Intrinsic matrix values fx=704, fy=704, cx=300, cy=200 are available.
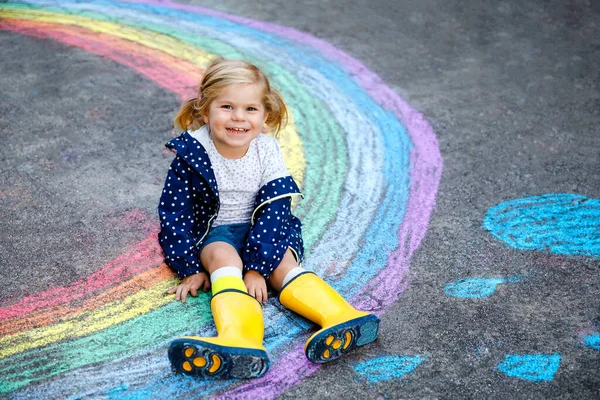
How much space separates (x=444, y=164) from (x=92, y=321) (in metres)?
1.80

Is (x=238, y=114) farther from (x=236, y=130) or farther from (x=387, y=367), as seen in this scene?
(x=387, y=367)

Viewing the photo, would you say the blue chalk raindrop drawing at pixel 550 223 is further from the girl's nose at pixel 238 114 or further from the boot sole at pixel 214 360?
the boot sole at pixel 214 360

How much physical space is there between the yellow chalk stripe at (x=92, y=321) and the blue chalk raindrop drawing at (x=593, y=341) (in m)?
1.38

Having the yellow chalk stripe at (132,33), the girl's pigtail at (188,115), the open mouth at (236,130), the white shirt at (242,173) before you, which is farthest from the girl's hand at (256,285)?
the yellow chalk stripe at (132,33)

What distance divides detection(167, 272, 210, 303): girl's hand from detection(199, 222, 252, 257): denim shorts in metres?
0.09

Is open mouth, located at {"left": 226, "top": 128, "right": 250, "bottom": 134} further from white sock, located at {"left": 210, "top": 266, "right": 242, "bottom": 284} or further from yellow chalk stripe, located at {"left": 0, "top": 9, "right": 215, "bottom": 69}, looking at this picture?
yellow chalk stripe, located at {"left": 0, "top": 9, "right": 215, "bottom": 69}

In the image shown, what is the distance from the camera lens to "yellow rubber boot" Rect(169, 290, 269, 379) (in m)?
1.99

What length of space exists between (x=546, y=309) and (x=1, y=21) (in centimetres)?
394

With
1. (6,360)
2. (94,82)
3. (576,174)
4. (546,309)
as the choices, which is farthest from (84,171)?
(576,174)

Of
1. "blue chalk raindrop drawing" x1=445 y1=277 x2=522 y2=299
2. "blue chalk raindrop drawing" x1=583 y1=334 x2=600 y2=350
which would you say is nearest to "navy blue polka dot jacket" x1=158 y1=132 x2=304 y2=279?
"blue chalk raindrop drawing" x1=445 y1=277 x2=522 y2=299

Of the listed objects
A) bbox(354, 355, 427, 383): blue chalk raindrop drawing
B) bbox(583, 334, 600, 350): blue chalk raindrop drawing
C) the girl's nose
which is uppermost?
the girl's nose

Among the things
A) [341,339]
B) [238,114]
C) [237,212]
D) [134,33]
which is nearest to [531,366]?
[341,339]

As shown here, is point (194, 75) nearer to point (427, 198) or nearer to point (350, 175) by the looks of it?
point (350, 175)

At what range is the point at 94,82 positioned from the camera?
3.93 m
